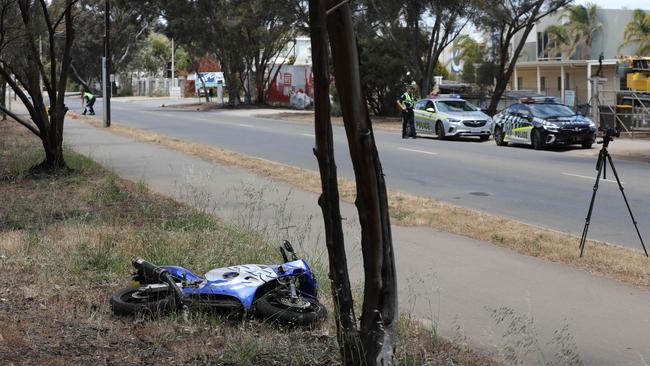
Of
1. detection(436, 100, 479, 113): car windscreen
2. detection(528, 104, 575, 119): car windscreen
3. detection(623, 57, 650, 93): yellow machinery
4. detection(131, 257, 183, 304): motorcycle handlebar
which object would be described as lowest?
detection(131, 257, 183, 304): motorcycle handlebar

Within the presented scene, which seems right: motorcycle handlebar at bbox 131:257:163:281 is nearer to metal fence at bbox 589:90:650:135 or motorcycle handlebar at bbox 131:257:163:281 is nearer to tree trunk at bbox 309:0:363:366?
tree trunk at bbox 309:0:363:366

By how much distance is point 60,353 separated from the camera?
4.91 metres

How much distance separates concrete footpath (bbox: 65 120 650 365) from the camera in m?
5.45

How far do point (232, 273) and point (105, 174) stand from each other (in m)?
9.50

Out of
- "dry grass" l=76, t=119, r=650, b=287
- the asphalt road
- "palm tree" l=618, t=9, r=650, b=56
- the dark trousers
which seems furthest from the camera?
"palm tree" l=618, t=9, r=650, b=56

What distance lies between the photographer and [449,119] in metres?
28.0

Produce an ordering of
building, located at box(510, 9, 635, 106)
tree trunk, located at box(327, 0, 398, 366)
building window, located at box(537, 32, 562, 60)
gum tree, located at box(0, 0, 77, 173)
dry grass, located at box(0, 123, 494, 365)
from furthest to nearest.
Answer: building window, located at box(537, 32, 562, 60) < building, located at box(510, 9, 635, 106) < gum tree, located at box(0, 0, 77, 173) < dry grass, located at box(0, 123, 494, 365) < tree trunk, located at box(327, 0, 398, 366)

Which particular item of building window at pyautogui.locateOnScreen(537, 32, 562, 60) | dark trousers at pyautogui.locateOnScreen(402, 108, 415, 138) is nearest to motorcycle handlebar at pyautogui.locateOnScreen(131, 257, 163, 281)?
dark trousers at pyautogui.locateOnScreen(402, 108, 415, 138)

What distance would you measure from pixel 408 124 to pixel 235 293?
23.4 metres

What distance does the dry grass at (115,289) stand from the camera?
4930 millimetres

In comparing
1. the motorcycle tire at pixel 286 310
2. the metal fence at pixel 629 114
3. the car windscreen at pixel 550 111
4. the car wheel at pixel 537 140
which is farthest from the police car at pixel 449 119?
the motorcycle tire at pixel 286 310

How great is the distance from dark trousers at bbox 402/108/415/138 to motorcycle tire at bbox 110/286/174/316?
23.0 m

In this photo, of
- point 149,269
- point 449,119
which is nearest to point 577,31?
point 449,119

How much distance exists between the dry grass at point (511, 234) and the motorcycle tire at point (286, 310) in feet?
10.9
